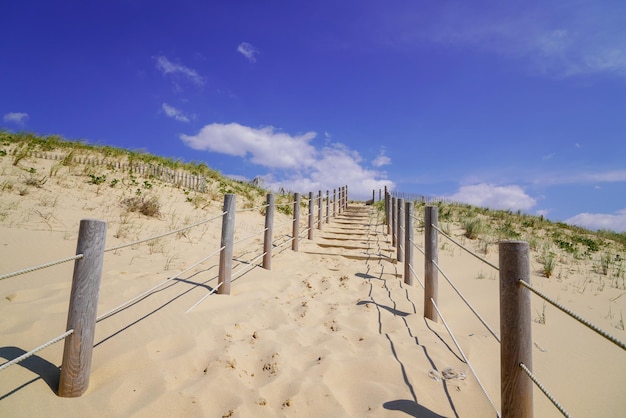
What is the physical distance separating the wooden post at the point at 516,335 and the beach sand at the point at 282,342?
1.35 ft

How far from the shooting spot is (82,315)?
2066mm

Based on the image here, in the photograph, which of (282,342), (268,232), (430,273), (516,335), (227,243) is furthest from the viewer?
(268,232)

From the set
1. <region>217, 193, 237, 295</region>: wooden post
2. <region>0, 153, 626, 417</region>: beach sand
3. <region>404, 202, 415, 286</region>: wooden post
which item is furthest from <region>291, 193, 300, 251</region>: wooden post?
<region>217, 193, 237, 295</region>: wooden post

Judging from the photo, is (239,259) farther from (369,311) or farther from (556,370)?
(556,370)

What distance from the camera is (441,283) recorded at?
5641mm

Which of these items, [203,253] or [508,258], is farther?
[203,253]

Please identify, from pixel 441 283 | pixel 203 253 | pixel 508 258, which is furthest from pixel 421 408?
pixel 203 253

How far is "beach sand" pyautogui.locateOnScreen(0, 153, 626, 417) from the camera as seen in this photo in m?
2.13

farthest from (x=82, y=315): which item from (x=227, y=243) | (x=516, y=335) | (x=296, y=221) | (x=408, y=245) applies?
(x=296, y=221)

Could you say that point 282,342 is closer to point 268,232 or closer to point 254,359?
point 254,359

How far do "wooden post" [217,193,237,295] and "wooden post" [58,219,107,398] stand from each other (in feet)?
6.15

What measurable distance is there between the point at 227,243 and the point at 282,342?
1505 millimetres

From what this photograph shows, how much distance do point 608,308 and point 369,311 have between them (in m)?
3.70

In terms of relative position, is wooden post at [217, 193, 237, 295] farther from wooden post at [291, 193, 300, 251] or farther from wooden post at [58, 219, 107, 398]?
wooden post at [291, 193, 300, 251]
